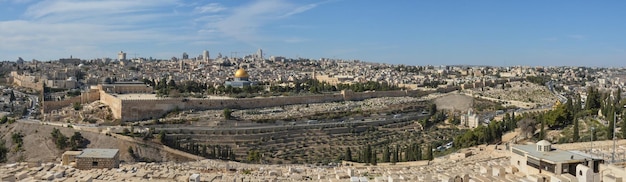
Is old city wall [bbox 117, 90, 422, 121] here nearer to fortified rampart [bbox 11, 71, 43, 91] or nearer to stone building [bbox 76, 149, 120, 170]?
stone building [bbox 76, 149, 120, 170]

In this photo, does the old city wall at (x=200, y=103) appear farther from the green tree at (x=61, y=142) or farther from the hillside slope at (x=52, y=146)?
the green tree at (x=61, y=142)

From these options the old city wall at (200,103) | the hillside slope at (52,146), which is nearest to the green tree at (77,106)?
the old city wall at (200,103)

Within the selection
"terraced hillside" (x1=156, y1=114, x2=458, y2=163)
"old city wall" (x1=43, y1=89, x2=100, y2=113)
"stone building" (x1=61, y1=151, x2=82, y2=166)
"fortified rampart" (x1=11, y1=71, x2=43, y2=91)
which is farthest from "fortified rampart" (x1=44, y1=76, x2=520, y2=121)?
"stone building" (x1=61, y1=151, x2=82, y2=166)

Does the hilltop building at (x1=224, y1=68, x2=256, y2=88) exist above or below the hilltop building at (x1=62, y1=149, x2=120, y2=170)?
above

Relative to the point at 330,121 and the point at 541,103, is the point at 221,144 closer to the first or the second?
the point at 330,121

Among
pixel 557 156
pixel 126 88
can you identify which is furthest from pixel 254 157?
pixel 126 88

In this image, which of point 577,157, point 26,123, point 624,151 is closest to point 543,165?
point 577,157

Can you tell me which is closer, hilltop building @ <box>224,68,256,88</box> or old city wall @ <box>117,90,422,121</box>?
old city wall @ <box>117,90,422,121</box>

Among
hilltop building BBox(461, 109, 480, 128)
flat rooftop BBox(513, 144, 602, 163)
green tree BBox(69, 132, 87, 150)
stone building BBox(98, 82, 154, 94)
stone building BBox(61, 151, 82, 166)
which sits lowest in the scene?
hilltop building BBox(461, 109, 480, 128)

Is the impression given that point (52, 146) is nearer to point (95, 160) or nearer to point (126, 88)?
point (95, 160)
